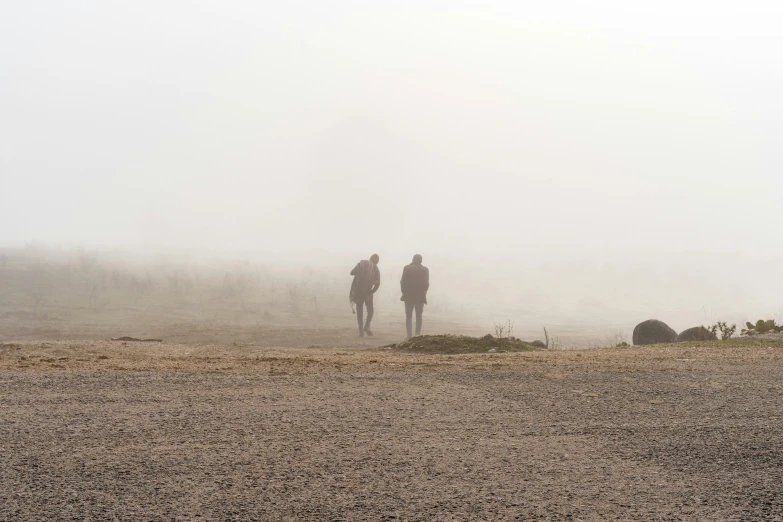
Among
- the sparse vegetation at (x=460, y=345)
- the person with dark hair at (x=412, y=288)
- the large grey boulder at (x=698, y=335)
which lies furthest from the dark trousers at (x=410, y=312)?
the large grey boulder at (x=698, y=335)

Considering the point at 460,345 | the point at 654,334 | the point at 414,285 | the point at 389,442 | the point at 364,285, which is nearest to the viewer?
the point at 389,442

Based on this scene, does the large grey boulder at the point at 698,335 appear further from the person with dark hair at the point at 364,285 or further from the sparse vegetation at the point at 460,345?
the person with dark hair at the point at 364,285

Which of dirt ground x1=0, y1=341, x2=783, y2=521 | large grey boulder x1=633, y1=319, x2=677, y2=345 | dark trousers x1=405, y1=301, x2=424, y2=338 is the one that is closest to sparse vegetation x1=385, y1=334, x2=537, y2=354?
dirt ground x1=0, y1=341, x2=783, y2=521

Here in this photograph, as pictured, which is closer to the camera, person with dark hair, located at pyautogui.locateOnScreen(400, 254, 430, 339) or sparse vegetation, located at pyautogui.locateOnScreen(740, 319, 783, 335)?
sparse vegetation, located at pyautogui.locateOnScreen(740, 319, 783, 335)

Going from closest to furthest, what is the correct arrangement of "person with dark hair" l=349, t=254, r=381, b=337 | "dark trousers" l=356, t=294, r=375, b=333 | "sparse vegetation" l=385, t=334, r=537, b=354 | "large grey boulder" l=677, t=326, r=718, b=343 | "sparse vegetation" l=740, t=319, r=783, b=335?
"sparse vegetation" l=385, t=334, r=537, b=354 < "sparse vegetation" l=740, t=319, r=783, b=335 < "large grey boulder" l=677, t=326, r=718, b=343 < "dark trousers" l=356, t=294, r=375, b=333 < "person with dark hair" l=349, t=254, r=381, b=337

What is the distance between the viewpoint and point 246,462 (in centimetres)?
509

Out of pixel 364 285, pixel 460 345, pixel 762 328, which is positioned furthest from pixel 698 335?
pixel 364 285

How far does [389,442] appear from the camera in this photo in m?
5.64

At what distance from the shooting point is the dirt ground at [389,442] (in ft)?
14.2

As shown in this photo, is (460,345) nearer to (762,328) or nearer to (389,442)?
(762,328)

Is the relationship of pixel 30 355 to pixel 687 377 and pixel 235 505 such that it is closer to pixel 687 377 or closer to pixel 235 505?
pixel 235 505

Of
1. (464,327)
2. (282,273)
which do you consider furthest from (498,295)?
(464,327)

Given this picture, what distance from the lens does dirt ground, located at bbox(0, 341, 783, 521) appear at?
4340 millimetres

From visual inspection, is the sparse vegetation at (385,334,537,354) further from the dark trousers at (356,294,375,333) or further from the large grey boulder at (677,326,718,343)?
the dark trousers at (356,294,375,333)
